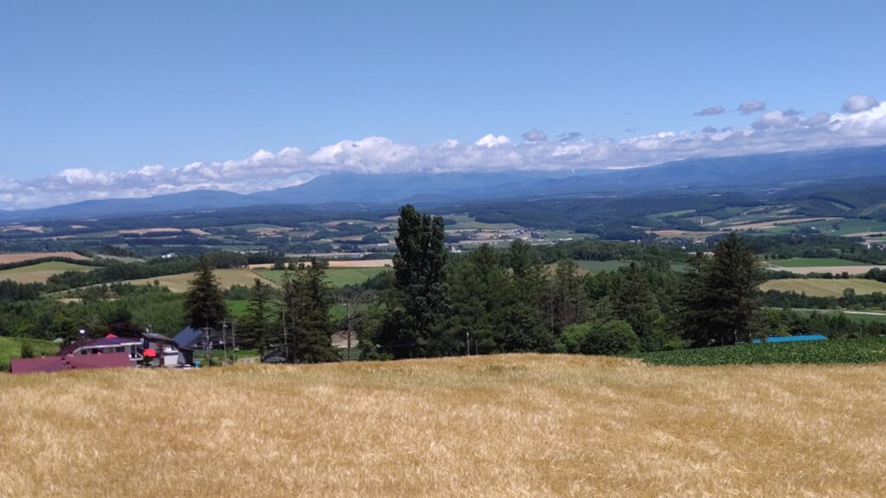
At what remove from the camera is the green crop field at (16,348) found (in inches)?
3370

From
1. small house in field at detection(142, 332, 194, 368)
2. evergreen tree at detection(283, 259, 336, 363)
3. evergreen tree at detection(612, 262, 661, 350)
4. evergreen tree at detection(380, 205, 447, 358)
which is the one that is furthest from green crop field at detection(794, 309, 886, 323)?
small house in field at detection(142, 332, 194, 368)

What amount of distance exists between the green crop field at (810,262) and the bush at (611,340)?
4210 inches

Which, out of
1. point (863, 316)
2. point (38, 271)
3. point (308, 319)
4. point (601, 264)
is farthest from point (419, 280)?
point (38, 271)

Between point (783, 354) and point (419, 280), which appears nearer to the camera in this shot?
point (783, 354)

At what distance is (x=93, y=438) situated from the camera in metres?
14.3

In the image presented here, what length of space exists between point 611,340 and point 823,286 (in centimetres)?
7498

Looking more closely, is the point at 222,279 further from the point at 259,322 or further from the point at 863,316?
the point at 863,316

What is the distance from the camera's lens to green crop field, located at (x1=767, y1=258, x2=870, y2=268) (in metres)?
166

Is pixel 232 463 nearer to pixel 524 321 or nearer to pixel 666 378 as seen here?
pixel 666 378

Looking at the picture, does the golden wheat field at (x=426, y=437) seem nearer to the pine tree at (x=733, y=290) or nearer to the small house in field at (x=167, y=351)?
the pine tree at (x=733, y=290)

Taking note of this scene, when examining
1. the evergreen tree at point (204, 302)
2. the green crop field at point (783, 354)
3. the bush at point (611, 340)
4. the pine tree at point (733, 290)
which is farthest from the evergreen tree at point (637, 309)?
the evergreen tree at point (204, 302)

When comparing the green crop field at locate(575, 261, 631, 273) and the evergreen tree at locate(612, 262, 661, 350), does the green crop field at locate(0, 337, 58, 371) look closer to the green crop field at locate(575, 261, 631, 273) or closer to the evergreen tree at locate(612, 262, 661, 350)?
the evergreen tree at locate(612, 262, 661, 350)

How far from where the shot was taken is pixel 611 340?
76562 mm

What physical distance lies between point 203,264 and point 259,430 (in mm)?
82592
